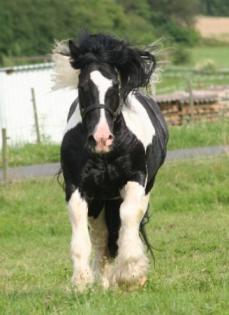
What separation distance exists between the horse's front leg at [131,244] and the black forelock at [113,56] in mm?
862

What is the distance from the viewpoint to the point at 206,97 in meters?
34.0

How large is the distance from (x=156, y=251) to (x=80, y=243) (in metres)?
3.85

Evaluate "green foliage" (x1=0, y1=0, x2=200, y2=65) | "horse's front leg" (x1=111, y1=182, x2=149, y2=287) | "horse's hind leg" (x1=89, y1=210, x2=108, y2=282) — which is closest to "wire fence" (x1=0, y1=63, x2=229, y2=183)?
"horse's hind leg" (x1=89, y1=210, x2=108, y2=282)

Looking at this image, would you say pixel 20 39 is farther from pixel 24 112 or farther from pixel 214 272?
pixel 214 272

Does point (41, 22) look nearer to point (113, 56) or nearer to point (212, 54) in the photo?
point (212, 54)

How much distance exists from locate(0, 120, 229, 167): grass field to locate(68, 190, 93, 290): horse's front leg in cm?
1494

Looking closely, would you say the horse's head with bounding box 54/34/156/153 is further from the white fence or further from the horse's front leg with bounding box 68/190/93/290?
the white fence

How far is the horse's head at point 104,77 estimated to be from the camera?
8008 mm

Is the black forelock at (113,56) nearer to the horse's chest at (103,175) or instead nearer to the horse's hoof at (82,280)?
the horse's chest at (103,175)

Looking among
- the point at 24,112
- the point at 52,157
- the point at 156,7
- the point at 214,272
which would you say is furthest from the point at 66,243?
the point at 156,7

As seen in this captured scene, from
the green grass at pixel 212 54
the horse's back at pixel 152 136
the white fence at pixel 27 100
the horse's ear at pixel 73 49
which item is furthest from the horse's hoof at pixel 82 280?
the green grass at pixel 212 54

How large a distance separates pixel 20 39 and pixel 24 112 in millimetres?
42551

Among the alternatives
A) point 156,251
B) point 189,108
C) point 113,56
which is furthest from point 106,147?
point 189,108

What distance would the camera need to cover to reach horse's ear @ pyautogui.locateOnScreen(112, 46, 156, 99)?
8531 millimetres
